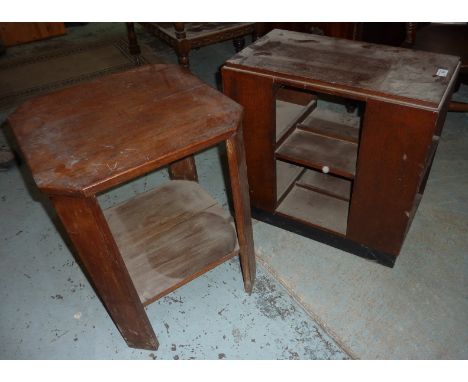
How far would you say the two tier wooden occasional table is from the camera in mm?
1160

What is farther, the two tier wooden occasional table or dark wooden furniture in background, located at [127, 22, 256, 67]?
dark wooden furniture in background, located at [127, 22, 256, 67]

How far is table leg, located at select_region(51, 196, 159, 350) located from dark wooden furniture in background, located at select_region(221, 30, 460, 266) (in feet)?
2.84

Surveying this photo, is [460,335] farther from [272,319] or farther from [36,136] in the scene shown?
[36,136]

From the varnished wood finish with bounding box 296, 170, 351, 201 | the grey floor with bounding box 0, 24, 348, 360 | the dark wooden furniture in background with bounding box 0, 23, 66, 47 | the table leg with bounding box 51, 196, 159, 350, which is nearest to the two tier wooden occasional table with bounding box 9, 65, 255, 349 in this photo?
the table leg with bounding box 51, 196, 159, 350

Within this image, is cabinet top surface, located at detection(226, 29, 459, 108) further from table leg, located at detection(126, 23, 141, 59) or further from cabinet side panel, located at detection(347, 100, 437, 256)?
table leg, located at detection(126, 23, 141, 59)

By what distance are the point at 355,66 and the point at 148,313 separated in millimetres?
1435

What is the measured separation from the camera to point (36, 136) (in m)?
1.30

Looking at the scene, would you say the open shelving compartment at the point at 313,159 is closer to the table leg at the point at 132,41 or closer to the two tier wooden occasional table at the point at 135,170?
the two tier wooden occasional table at the point at 135,170

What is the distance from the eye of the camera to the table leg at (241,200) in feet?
4.50

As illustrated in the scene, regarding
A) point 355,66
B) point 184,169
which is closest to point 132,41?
point 184,169

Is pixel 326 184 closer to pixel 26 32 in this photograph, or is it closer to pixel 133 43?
pixel 133 43

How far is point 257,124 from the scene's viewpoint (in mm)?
1788

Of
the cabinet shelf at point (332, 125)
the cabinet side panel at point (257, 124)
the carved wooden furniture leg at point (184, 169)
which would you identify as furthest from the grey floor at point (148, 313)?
the cabinet shelf at point (332, 125)

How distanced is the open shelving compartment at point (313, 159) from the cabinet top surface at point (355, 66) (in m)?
0.40
